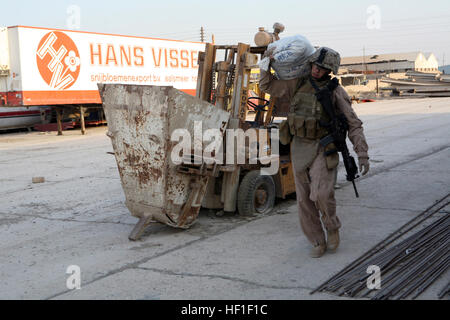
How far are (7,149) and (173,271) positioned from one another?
11.9 meters

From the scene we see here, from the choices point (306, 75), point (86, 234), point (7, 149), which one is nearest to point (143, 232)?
point (86, 234)

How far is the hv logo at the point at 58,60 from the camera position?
17.6 m

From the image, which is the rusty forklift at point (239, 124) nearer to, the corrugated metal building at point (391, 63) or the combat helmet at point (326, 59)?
the combat helmet at point (326, 59)

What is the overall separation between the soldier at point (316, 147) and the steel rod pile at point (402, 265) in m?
0.48

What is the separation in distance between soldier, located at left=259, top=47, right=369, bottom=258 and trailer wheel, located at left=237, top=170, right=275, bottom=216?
140 cm

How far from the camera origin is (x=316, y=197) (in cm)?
468

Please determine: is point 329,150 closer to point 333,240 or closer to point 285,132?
point 285,132

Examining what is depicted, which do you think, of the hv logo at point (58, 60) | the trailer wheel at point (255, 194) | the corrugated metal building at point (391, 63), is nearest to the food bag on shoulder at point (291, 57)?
the trailer wheel at point (255, 194)

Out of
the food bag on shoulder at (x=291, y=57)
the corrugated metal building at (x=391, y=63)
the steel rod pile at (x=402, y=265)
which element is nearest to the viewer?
the steel rod pile at (x=402, y=265)

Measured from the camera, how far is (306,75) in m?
4.98

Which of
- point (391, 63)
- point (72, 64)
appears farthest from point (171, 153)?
point (391, 63)

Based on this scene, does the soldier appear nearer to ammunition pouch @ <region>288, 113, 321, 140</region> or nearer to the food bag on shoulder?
ammunition pouch @ <region>288, 113, 321, 140</region>

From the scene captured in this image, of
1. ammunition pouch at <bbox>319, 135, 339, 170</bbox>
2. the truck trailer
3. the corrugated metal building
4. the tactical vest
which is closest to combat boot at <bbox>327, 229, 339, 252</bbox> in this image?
ammunition pouch at <bbox>319, 135, 339, 170</bbox>

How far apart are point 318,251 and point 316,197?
51 cm
